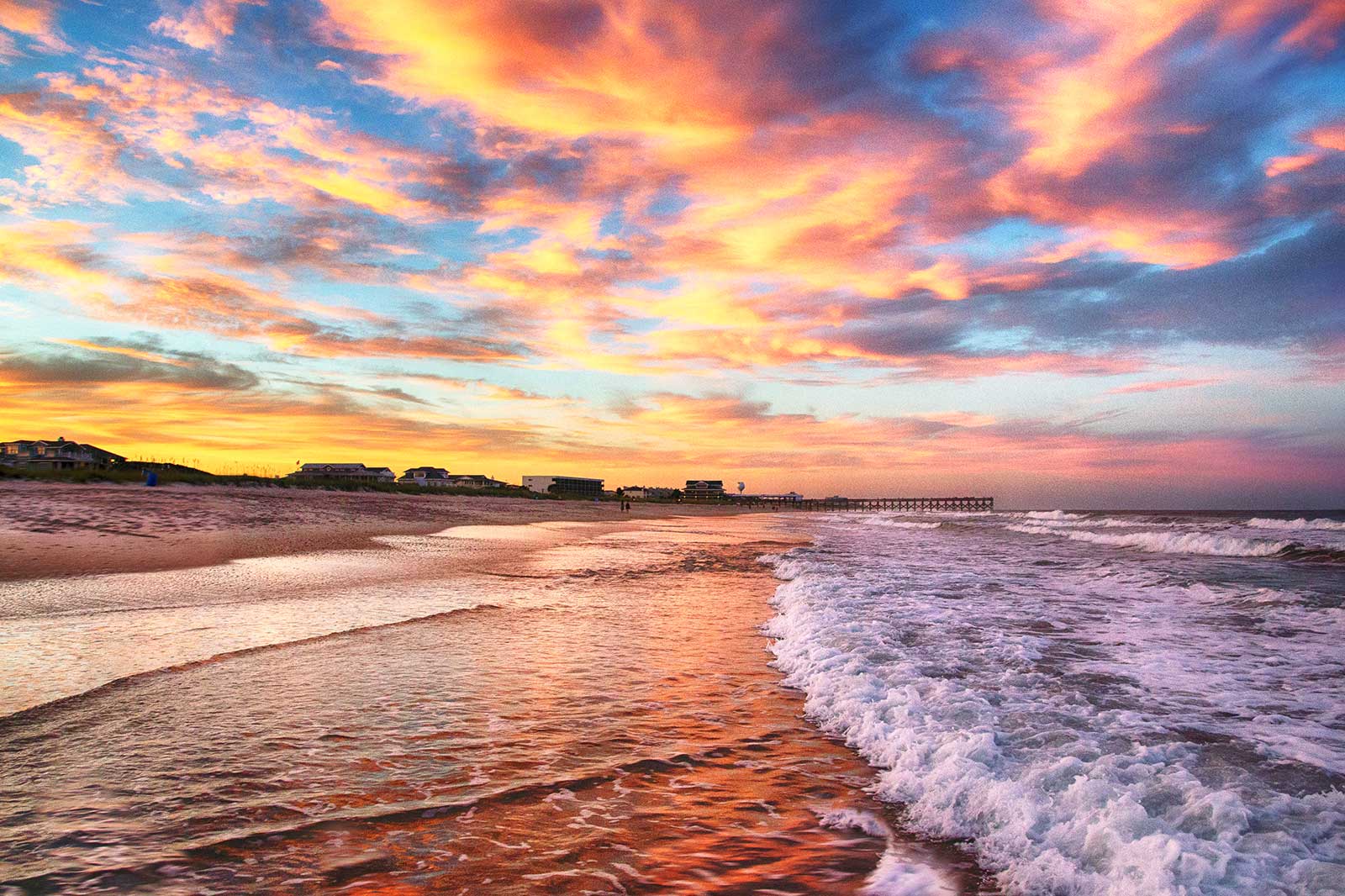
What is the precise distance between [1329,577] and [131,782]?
79.5ft

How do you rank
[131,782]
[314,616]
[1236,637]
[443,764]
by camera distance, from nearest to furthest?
[131,782] → [443,764] → [1236,637] → [314,616]

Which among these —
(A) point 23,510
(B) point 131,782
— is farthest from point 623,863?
(A) point 23,510

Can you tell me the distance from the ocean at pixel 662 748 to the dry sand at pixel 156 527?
256 inches

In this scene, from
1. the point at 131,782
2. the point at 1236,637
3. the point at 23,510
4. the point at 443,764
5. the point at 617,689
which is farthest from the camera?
the point at 23,510

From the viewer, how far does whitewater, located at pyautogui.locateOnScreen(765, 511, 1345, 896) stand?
399cm

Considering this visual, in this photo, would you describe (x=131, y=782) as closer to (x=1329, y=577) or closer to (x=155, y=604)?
(x=155, y=604)

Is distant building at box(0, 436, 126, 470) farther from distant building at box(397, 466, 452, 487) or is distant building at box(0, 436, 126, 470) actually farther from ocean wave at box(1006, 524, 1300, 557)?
ocean wave at box(1006, 524, 1300, 557)

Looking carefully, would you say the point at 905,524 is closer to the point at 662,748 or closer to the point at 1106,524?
the point at 1106,524

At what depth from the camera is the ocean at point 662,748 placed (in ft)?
12.6

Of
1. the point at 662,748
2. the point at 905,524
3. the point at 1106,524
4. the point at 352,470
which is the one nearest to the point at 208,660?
the point at 662,748

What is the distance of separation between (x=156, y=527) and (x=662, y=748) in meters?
27.0

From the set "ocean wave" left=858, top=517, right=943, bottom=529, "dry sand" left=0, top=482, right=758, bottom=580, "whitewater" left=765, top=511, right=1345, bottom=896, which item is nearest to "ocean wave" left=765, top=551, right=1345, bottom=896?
"whitewater" left=765, top=511, right=1345, bottom=896

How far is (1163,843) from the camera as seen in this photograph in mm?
3916

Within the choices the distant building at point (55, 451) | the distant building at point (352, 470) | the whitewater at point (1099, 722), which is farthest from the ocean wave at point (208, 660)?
the distant building at point (352, 470)
